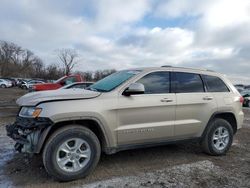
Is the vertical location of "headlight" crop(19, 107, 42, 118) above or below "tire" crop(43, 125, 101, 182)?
above

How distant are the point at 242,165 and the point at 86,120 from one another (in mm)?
3180

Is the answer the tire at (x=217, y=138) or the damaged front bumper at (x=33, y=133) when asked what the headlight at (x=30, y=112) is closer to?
the damaged front bumper at (x=33, y=133)

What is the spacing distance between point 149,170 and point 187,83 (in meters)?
1.92

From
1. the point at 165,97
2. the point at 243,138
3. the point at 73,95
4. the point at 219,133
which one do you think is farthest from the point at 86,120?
the point at 243,138

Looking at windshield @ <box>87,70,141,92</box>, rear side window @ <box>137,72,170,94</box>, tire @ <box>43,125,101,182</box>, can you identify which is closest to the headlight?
tire @ <box>43,125,101,182</box>

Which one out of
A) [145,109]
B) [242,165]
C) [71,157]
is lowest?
[242,165]

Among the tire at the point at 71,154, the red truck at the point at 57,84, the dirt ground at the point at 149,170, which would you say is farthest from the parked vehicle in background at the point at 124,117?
the red truck at the point at 57,84

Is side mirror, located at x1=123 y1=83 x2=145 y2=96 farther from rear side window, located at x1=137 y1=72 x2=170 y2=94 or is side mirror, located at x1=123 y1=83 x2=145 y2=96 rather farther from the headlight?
the headlight

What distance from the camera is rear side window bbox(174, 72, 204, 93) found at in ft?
17.6

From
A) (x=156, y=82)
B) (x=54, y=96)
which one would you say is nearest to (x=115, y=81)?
(x=156, y=82)

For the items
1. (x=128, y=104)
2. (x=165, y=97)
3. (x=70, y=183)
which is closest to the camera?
(x=70, y=183)

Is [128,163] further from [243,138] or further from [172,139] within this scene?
[243,138]

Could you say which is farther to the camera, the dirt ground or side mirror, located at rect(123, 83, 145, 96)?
side mirror, located at rect(123, 83, 145, 96)

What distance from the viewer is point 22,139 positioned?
4.24 m
